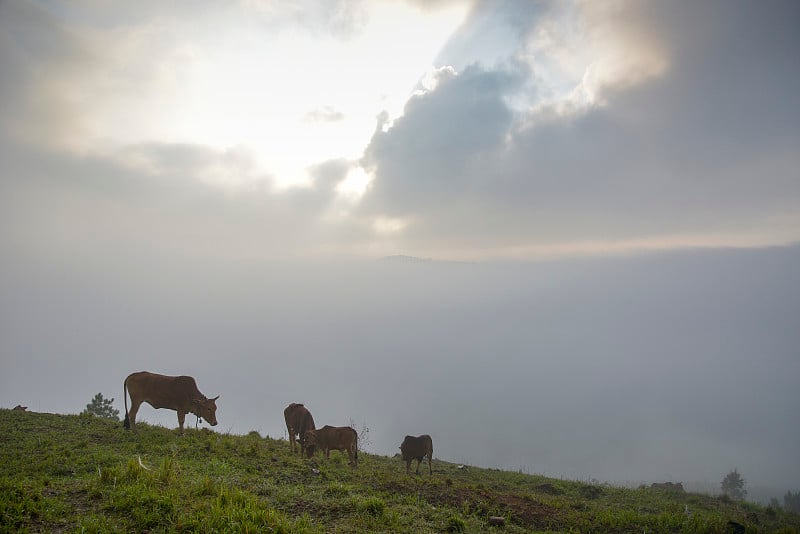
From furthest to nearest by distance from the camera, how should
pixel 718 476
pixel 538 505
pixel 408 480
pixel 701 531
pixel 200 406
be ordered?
pixel 718 476 → pixel 200 406 → pixel 408 480 → pixel 538 505 → pixel 701 531

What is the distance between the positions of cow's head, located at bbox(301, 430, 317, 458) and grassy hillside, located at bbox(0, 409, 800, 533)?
726 mm

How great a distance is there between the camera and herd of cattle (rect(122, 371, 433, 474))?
1655cm

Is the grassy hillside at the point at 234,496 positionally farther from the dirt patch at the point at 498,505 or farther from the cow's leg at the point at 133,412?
the cow's leg at the point at 133,412

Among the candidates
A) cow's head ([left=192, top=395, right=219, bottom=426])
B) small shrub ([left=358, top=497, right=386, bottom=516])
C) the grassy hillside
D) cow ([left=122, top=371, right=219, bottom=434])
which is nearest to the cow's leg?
cow ([left=122, top=371, right=219, bottom=434])

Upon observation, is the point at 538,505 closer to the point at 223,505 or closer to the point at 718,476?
the point at 223,505

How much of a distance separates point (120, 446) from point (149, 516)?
7.57m

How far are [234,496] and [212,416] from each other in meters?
10.2

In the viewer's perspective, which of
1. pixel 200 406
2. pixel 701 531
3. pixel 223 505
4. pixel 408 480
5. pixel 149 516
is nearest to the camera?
pixel 149 516

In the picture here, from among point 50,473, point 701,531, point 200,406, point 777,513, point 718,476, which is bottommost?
point 718,476

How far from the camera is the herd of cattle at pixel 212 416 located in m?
16.5

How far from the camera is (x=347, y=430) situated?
54.8ft

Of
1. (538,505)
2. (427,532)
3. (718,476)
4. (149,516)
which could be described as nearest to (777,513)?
(538,505)

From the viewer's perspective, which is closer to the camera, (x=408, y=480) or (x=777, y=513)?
(x=408, y=480)

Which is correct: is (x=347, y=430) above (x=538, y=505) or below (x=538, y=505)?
above
